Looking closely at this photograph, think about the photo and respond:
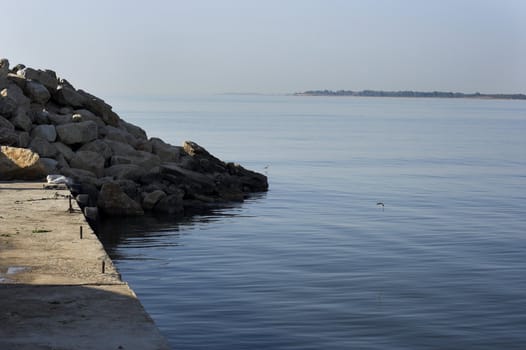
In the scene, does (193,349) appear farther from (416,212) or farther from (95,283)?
(416,212)

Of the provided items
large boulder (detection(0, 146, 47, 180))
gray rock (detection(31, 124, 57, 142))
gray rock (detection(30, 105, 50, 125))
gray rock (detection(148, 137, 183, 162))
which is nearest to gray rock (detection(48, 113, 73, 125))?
gray rock (detection(30, 105, 50, 125))

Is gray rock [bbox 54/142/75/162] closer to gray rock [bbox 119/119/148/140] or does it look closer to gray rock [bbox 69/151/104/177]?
gray rock [bbox 69/151/104/177]

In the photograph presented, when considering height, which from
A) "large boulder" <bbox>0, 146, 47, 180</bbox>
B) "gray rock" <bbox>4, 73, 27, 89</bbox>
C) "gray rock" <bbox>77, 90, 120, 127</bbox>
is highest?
"gray rock" <bbox>4, 73, 27, 89</bbox>

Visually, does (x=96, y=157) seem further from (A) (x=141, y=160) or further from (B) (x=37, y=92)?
(B) (x=37, y=92)

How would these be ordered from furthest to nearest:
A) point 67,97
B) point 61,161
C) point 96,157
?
point 67,97
point 96,157
point 61,161

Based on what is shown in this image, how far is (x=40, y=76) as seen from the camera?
3033 centimetres

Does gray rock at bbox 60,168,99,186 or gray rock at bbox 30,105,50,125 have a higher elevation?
gray rock at bbox 30,105,50,125

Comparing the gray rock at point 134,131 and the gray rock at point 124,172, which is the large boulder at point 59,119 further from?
the gray rock at point 134,131

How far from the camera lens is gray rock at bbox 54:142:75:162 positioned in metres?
26.0

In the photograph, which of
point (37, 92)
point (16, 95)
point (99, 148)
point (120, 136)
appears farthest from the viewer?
point (120, 136)

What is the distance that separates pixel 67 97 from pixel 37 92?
167cm

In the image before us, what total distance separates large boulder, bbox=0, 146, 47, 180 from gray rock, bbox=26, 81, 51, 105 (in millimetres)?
6667

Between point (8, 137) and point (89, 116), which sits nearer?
point (8, 137)

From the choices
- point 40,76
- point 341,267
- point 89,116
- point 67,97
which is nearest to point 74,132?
point 89,116
